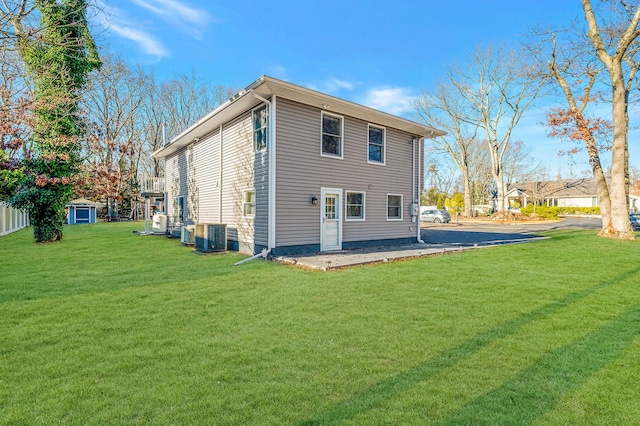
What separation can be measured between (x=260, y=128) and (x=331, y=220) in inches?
138

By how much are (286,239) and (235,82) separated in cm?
3156

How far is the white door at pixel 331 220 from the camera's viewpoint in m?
9.66

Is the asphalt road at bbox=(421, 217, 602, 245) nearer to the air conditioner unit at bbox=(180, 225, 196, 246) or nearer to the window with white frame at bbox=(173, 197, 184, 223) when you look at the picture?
the air conditioner unit at bbox=(180, 225, 196, 246)

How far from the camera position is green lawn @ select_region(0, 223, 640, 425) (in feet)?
7.31

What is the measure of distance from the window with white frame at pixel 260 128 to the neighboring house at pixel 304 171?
0.03 m

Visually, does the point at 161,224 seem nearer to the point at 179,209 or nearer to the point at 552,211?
the point at 179,209

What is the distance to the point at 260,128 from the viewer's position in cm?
932

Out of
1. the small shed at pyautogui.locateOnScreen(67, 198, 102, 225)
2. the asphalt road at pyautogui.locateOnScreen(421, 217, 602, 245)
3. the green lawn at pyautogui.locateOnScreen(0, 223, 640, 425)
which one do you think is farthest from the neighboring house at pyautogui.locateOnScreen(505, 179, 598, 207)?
the small shed at pyautogui.locateOnScreen(67, 198, 102, 225)

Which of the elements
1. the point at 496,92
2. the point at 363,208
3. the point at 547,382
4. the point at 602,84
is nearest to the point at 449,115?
the point at 496,92

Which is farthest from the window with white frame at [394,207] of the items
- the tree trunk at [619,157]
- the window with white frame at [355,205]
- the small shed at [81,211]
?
the small shed at [81,211]

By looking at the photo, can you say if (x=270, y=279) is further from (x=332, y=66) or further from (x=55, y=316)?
(x=332, y=66)

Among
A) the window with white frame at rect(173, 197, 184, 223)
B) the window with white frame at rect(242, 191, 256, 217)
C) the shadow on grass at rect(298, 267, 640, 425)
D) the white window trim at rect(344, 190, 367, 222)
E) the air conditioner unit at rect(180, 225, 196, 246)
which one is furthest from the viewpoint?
the window with white frame at rect(173, 197, 184, 223)

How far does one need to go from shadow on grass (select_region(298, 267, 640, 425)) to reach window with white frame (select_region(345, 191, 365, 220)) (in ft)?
21.3

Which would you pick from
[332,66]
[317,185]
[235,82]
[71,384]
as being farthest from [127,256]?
[235,82]
